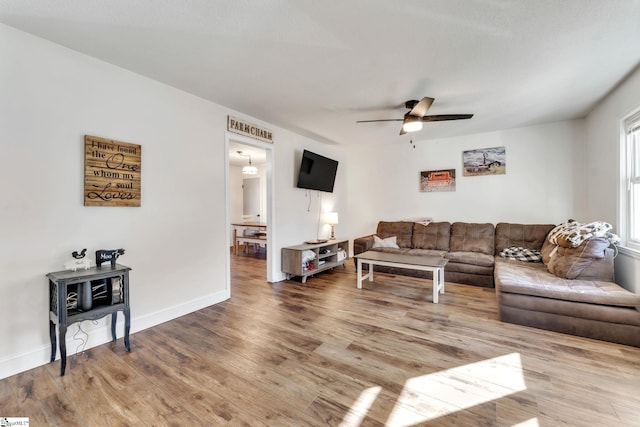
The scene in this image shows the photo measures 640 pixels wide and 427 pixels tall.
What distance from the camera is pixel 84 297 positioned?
6.64ft

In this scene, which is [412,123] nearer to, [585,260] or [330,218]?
[585,260]

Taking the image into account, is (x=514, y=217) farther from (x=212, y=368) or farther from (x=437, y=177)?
(x=212, y=368)

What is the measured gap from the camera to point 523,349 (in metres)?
2.18

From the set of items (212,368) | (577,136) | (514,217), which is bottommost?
(212,368)

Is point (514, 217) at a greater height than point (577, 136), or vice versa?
point (577, 136)

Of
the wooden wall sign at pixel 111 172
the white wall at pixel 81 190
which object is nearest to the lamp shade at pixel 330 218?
the white wall at pixel 81 190

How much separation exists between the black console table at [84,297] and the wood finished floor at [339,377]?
0.34 m

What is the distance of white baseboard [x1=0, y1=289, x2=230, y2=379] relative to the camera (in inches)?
75.0

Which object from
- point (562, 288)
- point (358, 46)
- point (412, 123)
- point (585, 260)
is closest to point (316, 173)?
point (412, 123)

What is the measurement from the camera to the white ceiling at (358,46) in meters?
1.73

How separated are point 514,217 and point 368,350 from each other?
3969mm

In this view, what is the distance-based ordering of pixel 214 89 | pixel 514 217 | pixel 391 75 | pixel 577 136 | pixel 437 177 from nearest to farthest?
pixel 391 75 → pixel 214 89 → pixel 577 136 → pixel 514 217 → pixel 437 177

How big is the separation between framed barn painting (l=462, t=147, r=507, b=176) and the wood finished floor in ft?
9.31

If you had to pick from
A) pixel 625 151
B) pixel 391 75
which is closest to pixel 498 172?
pixel 625 151
